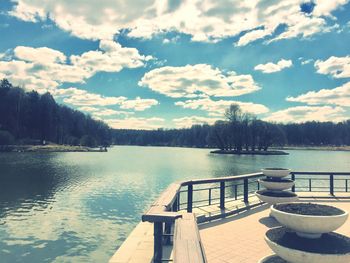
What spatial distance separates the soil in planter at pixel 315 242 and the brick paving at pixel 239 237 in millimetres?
1594

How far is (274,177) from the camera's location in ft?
36.5

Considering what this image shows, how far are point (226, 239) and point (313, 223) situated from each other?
3.38 metres

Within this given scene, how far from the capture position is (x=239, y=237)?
7914 millimetres

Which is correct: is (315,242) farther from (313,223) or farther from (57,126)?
(57,126)

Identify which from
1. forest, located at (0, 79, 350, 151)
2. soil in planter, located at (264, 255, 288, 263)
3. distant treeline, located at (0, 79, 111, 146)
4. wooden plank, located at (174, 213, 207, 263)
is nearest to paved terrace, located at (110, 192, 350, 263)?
soil in planter, located at (264, 255, 288, 263)

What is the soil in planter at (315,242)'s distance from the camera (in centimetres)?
444

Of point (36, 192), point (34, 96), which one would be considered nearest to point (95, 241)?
point (36, 192)

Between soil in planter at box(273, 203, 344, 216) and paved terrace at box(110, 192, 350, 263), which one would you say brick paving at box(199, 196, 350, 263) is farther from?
soil in planter at box(273, 203, 344, 216)

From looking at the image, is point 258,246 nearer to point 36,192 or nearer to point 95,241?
point 95,241

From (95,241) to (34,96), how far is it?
115315mm

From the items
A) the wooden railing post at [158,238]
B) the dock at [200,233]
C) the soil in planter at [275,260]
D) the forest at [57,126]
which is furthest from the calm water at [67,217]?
the forest at [57,126]

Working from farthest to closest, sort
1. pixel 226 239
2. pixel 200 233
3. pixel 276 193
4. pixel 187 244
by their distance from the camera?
pixel 276 193
pixel 200 233
pixel 226 239
pixel 187 244

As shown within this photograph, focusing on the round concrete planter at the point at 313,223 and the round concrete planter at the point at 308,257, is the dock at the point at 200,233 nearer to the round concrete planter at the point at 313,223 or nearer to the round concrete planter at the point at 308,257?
the round concrete planter at the point at 308,257

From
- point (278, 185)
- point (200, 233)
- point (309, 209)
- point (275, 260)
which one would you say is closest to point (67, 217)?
point (200, 233)
